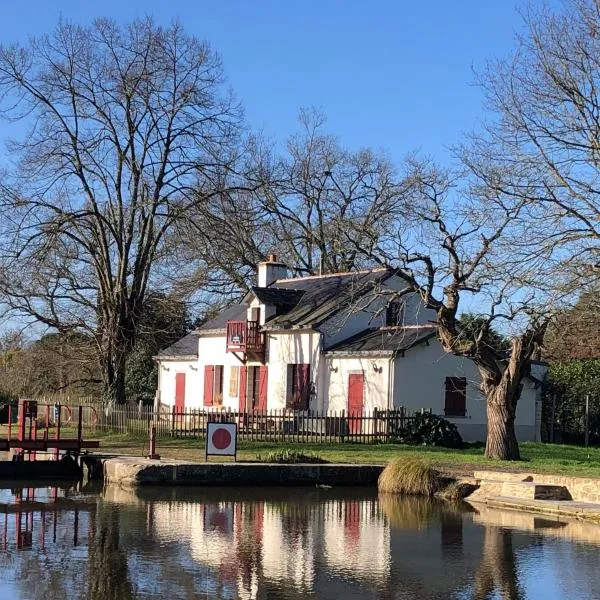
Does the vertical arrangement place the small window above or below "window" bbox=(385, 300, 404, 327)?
below

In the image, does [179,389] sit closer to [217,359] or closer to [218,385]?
[218,385]

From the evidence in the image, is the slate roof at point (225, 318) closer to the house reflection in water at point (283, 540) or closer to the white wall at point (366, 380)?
the white wall at point (366, 380)

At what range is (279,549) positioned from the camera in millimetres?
14383

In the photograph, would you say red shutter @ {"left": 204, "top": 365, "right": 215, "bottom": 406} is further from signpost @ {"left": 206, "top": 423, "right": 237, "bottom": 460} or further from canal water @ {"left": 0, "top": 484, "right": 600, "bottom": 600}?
canal water @ {"left": 0, "top": 484, "right": 600, "bottom": 600}

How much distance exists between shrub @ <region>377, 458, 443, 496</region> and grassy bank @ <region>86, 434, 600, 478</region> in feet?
3.41

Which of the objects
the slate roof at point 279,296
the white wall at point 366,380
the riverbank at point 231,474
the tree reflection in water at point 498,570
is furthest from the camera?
the slate roof at point 279,296

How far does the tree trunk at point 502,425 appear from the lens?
27.9 metres

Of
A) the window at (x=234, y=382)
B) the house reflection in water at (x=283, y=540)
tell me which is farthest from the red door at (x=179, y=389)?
the house reflection in water at (x=283, y=540)

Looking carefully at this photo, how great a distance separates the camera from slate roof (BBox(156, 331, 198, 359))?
47.2 m

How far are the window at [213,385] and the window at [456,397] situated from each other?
36.8ft

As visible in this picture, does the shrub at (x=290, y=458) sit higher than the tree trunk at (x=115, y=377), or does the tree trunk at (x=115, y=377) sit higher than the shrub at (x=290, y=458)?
the tree trunk at (x=115, y=377)

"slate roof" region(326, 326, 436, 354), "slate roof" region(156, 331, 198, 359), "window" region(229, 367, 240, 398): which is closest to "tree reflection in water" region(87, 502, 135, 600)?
"slate roof" region(326, 326, 436, 354)

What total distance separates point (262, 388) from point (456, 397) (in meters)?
8.52

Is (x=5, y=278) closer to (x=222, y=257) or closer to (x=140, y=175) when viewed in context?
(x=140, y=175)
